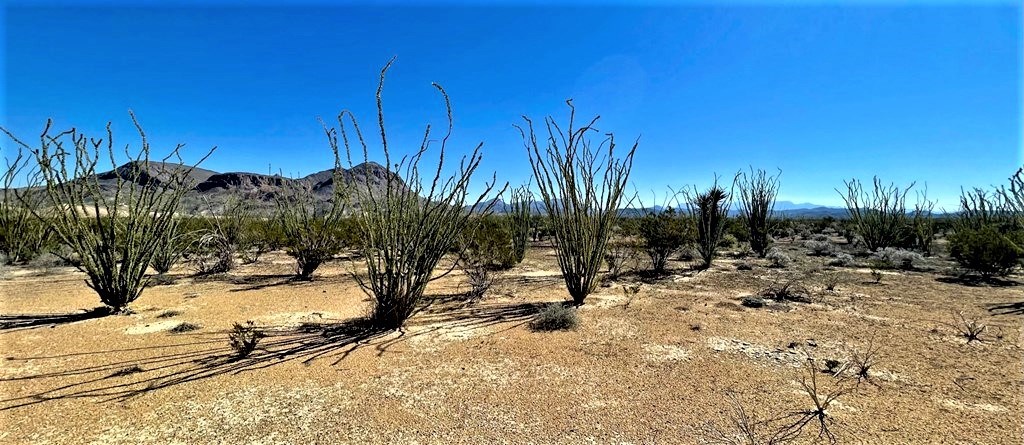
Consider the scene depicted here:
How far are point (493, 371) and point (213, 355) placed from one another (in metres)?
2.57

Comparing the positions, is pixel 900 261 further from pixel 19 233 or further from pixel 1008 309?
pixel 19 233

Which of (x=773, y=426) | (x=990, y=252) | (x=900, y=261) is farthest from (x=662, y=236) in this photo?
(x=773, y=426)

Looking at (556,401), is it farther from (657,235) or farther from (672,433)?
(657,235)

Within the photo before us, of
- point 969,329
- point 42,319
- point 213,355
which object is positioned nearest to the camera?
point 213,355

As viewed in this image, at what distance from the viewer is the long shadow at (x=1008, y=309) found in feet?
18.2

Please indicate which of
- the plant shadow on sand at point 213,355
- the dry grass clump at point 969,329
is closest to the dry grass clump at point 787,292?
the dry grass clump at point 969,329

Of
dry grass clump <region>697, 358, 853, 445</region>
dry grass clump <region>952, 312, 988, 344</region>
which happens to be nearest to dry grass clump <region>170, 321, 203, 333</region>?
dry grass clump <region>697, 358, 853, 445</region>

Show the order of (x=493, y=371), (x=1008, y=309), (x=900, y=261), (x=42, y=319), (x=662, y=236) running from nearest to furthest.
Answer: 1. (x=493, y=371)
2. (x=42, y=319)
3. (x=1008, y=309)
4. (x=662, y=236)
5. (x=900, y=261)

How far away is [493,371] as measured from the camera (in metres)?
3.68

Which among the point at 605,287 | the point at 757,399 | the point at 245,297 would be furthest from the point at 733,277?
the point at 245,297

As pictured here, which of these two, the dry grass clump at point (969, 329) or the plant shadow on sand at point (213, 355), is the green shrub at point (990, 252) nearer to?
the dry grass clump at point (969, 329)

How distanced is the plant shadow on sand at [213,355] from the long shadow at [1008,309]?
599cm

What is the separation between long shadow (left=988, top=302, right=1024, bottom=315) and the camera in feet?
18.2

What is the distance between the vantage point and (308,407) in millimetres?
2982
